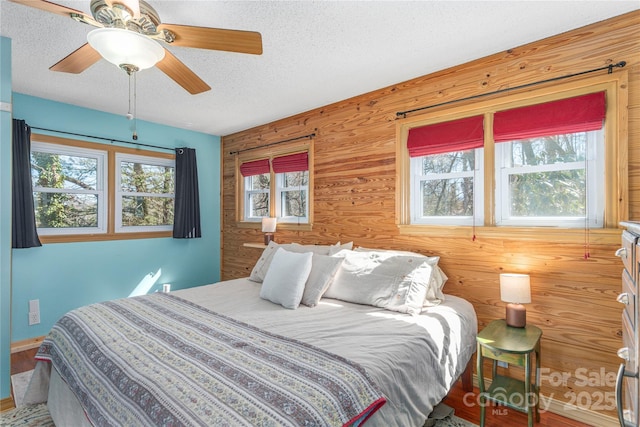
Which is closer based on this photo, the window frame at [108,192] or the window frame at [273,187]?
the window frame at [108,192]

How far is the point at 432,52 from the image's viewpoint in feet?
7.80

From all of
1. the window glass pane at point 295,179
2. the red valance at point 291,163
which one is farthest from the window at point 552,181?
the window glass pane at point 295,179

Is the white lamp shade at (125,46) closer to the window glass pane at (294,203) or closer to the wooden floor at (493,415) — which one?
the window glass pane at (294,203)

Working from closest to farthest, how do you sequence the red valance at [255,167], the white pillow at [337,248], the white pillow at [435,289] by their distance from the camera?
the white pillow at [435,289] → the white pillow at [337,248] → the red valance at [255,167]

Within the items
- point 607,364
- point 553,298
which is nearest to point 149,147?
point 553,298

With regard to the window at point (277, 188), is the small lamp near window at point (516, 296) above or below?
below

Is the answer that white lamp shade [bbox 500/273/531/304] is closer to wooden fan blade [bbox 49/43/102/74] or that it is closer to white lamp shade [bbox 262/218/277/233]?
white lamp shade [bbox 262/218/277/233]

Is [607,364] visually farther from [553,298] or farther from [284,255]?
[284,255]

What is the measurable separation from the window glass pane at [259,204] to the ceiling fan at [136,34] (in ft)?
9.36

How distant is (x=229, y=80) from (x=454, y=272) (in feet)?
8.42

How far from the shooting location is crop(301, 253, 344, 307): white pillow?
2447 millimetres

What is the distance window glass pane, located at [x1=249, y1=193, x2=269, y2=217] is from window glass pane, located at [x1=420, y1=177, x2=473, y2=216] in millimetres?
2278

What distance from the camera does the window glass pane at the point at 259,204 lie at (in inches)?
176

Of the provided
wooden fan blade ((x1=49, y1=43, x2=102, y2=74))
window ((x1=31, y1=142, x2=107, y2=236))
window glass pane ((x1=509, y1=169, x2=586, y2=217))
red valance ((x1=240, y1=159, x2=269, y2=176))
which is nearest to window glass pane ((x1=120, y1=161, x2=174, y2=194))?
window ((x1=31, y1=142, x2=107, y2=236))
